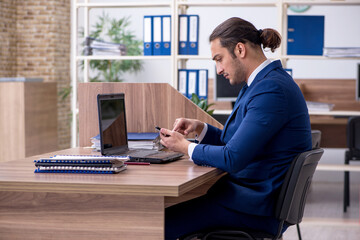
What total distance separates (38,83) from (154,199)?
3.92 meters

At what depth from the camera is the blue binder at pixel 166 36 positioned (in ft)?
14.3

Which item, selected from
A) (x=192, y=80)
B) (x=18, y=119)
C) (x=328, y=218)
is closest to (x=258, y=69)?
(x=192, y=80)

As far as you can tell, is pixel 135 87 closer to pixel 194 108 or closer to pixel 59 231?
pixel 194 108

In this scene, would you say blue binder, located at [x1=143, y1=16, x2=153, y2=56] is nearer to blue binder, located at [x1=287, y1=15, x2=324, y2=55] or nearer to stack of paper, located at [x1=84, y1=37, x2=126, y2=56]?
stack of paper, located at [x1=84, y1=37, x2=126, y2=56]

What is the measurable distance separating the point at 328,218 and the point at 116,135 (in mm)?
2643

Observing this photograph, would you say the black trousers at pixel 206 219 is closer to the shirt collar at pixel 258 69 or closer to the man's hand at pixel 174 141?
the man's hand at pixel 174 141

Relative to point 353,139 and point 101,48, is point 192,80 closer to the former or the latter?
point 101,48

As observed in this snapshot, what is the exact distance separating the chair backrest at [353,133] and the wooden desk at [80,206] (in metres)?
2.99

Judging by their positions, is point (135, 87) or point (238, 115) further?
point (135, 87)

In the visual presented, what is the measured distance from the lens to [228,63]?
2061 mm

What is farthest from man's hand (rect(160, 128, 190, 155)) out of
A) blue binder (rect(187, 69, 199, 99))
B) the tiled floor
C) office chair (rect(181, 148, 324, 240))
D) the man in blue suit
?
blue binder (rect(187, 69, 199, 99))

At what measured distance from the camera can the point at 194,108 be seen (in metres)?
2.54

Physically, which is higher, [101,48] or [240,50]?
[101,48]

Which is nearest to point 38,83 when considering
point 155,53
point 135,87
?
point 155,53
